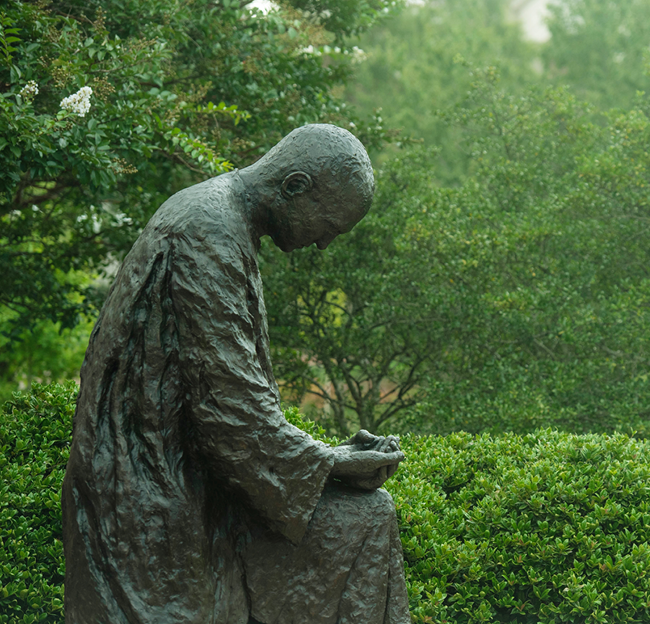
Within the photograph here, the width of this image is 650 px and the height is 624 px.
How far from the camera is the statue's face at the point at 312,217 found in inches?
96.0

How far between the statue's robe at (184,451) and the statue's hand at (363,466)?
0.33ft

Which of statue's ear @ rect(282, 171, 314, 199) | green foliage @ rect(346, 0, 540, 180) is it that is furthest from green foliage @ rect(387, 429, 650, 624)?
green foliage @ rect(346, 0, 540, 180)

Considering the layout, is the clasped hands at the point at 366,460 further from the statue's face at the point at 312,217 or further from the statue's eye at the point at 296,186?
the statue's eye at the point at 296,186

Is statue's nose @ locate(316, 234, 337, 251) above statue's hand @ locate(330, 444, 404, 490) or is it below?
Answer: above

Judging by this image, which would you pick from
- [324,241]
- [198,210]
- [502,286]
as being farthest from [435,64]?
[198,210]

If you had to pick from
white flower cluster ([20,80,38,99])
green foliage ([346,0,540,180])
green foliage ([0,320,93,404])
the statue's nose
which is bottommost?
green foliage ([0,320,93,404])

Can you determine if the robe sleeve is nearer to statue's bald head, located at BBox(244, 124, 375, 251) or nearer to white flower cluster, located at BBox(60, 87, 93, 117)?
statue's bald head, located at BBox(244, 124, 375, 251)

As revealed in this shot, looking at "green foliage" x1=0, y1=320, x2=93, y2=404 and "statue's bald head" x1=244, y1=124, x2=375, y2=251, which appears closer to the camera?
"statue's bald head" x1=244, y1=124, x2=375, y2=251

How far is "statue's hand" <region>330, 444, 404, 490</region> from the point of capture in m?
2.45

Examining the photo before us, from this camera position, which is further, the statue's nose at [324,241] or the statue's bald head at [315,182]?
the statue's nose at [324,241]

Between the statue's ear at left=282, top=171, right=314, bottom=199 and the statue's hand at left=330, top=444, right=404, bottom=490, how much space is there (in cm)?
88

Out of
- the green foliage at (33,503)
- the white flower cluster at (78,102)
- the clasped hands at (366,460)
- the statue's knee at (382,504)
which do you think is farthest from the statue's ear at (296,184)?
the green foliage at (33,503)

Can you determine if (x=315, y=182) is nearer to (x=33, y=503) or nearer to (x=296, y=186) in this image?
(x=296, y=186)

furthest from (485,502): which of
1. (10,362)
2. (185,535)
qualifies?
(10,362)
